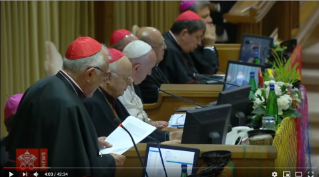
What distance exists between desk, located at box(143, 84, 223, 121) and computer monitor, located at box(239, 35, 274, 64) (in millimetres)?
1865

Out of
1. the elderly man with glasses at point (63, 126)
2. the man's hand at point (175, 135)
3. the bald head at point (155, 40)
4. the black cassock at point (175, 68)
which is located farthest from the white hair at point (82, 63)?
the black cassock at point (175, 68)

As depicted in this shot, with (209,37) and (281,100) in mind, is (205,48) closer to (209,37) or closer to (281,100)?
(209,37)

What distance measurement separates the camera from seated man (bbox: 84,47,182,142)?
3756 millimetres

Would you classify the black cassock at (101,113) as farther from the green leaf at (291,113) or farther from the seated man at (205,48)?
the seated man at (205,48)

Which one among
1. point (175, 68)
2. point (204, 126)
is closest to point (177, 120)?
point (204, 126)

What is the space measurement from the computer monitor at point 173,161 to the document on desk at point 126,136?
250mm

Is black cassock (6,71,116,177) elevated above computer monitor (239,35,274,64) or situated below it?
below

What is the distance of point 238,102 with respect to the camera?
422 cm

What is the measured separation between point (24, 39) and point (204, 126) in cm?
333

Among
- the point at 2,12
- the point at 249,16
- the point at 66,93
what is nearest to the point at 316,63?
the point at 249,16

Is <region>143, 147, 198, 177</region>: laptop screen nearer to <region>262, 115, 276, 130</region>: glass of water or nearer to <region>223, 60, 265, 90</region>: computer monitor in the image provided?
<region>262, 115, 276, 130</region>: glass of water

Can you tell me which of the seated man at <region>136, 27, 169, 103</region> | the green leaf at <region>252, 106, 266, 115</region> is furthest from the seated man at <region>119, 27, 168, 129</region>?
the green leaf at <region>252, 106, 266, 115</region>

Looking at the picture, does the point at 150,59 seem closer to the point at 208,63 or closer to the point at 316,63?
the point at 208,63

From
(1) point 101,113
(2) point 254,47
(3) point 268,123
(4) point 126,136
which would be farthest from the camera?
(2) point 254,47
